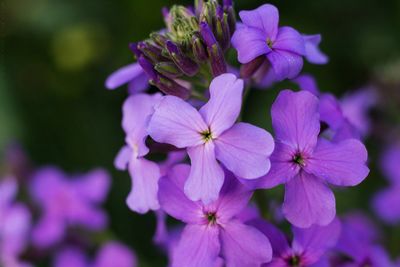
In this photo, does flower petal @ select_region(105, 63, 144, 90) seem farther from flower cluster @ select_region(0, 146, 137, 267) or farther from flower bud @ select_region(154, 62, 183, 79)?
flower cluster @ select_region(0, 146, 137, 267)

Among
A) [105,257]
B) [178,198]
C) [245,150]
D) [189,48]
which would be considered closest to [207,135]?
[245,150]

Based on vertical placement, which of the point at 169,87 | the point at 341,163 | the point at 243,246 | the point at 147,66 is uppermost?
the point at 147,66

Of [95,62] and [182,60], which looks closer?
[182,60]

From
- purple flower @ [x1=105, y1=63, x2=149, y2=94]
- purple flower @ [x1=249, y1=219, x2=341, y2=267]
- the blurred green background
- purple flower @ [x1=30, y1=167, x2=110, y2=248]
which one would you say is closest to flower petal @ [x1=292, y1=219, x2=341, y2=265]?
purple flower @ [x1=249, y1=219, x2=341, y2=267]

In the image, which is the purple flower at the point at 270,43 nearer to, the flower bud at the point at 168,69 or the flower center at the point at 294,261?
the flower bud at the point at 168,69

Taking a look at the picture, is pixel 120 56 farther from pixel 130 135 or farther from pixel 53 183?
pixel 130 135

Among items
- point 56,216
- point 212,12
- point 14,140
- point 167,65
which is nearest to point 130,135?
point 167,65

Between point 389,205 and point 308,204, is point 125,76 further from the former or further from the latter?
point 389,205
